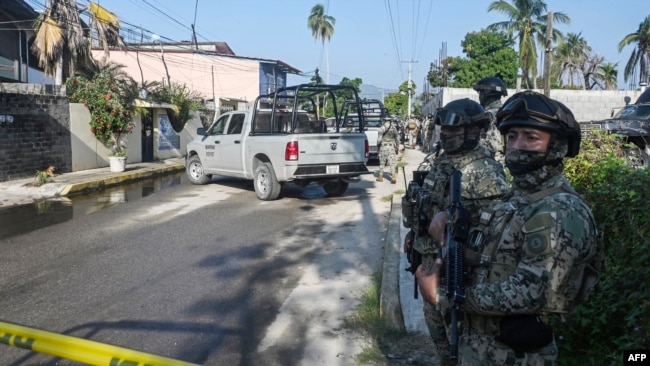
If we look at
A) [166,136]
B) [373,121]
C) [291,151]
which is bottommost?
[291,151]

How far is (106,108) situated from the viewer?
14.4 metres

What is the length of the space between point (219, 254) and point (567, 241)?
5.23m

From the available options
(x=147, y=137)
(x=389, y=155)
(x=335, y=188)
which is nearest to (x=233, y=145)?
(x=335, y=188)

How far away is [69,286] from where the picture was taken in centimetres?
526

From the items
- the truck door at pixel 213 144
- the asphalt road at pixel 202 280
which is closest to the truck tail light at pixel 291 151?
the asphalt road at pixel 202 280

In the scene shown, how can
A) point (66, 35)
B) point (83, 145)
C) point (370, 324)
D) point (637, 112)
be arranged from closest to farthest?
point (370, 324) → point (637, 112) → point (83, 145) → point (66, 35)

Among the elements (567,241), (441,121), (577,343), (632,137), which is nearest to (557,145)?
(567,241)

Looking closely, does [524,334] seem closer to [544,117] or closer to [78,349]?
[544,117]

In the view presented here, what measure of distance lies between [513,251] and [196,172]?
11990 millimetres

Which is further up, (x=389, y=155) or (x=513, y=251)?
(x=389, y=155)

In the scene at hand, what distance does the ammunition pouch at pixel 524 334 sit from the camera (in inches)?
69.2

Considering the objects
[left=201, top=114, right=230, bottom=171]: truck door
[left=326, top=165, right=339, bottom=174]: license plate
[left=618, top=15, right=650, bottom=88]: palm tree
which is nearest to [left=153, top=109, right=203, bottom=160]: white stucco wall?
[left=201, top=114, right=230, bottom=171]: truck door

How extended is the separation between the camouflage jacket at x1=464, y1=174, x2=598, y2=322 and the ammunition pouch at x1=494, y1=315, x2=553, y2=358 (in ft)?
0.17

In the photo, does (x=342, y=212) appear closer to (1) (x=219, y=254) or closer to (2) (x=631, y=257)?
(1) (x=219, y=254)
